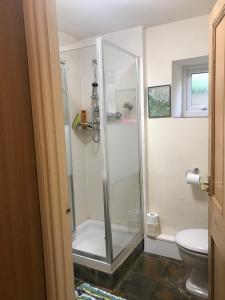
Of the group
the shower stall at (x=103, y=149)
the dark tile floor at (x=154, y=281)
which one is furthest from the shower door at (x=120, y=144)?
the dark tile floor at (x=154, y=281)

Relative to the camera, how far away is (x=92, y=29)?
2.39 metres

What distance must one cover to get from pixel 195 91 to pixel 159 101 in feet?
1.27

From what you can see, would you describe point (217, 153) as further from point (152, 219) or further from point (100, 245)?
point (100, 245)

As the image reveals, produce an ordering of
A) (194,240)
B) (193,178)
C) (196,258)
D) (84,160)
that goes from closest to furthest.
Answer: (196,258) → (194,240) → (193,178) → (84,160)

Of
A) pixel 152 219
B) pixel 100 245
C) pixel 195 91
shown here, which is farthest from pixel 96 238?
pixel 195 91

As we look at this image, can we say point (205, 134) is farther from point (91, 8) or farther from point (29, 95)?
point (29, 95)

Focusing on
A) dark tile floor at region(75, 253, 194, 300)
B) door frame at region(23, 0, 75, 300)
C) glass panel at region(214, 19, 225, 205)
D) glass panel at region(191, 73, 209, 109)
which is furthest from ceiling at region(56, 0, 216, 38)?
dark tile floor at region(75, 253, 194, 300)

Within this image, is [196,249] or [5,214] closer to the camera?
[5,214]

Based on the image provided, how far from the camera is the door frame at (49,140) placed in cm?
99

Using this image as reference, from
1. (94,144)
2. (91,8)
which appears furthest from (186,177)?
→ (91,8)

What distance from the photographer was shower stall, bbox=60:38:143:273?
6.84 feet

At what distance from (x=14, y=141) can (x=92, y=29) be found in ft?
6.20

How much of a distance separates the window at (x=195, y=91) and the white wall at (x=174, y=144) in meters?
0.15

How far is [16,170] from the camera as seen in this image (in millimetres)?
953
